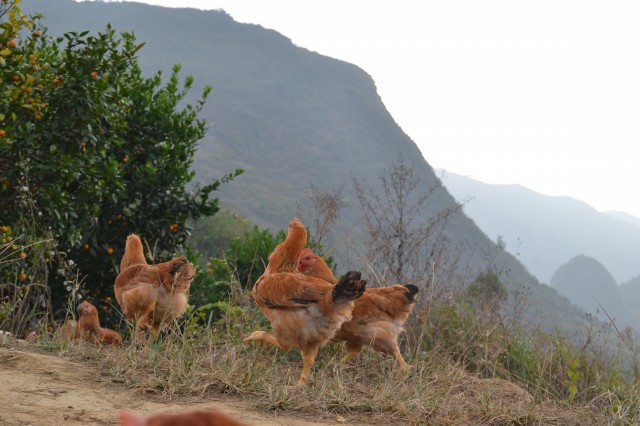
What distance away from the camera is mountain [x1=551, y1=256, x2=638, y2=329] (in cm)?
12675

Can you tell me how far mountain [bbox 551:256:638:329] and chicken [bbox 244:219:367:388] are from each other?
410ft

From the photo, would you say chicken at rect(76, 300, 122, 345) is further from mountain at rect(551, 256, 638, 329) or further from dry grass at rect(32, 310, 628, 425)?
mountain at rect(551, 256, 638, 329)

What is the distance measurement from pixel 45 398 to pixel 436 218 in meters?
7.77

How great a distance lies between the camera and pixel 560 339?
7668 mm

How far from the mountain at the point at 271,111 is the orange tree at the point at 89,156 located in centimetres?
5462

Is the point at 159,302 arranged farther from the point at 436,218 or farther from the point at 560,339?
the point at 436,218

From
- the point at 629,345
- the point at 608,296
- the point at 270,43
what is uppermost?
the point at 270,43

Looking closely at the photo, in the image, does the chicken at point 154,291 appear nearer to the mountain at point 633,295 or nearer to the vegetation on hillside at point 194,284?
the vegetation on hillside at point 194,284

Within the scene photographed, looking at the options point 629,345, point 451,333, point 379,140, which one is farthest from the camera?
point 379,140

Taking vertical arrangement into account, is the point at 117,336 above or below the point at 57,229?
below

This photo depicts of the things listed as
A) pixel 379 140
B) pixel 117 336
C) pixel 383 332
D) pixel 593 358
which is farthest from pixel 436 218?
pixel 379 140

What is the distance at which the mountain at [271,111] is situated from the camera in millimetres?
76438

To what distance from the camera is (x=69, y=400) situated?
3969 millimetres

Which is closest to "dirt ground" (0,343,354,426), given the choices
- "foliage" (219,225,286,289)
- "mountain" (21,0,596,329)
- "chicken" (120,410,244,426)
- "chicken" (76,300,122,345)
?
"chicken" (76,300,122,345)
